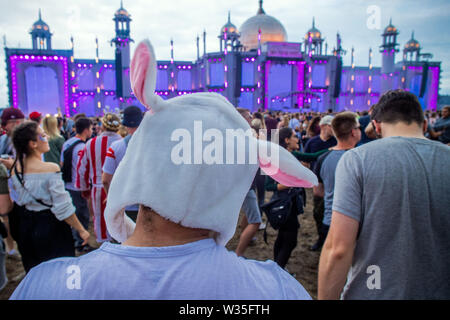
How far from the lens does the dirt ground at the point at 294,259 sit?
4.16 metres

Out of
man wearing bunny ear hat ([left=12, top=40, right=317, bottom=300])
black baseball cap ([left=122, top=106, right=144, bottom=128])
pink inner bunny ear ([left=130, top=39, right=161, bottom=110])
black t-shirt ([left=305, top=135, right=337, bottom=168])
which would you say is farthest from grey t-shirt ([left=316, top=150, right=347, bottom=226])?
pink inner bunny ear ([left=130, top=39, right=161, bottom=110])

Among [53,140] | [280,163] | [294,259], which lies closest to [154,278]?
[280,163]

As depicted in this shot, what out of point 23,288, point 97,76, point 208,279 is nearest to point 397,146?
point 208,279

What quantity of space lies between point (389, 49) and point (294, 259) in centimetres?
4904

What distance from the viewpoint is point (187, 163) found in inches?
37.4

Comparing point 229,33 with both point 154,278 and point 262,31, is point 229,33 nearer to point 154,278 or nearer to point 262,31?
point 262,31

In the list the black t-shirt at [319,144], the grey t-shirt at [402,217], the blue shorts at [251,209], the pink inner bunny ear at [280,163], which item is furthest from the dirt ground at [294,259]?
the pink inner bunny ear at [280,163]

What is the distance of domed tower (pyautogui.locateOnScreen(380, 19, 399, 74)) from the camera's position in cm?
4278

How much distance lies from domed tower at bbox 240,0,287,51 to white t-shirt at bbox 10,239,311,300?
4427 cm

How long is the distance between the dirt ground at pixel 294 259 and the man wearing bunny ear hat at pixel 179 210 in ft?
11.2

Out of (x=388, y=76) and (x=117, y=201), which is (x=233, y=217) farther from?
(x=388, y=76)

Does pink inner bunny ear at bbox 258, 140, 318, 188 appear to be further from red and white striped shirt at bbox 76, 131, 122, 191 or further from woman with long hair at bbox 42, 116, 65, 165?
woman with long hair at bbox 42, 116, 65, 165

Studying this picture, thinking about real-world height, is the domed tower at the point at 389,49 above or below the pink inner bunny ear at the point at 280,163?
above

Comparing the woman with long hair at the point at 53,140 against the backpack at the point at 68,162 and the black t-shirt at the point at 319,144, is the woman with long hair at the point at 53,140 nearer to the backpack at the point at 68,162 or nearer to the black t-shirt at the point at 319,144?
the backpack at the point at 68,162
